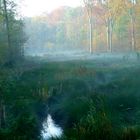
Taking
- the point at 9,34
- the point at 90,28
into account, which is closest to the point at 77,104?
the point at 9,34

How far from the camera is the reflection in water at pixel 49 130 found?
11.6 metres

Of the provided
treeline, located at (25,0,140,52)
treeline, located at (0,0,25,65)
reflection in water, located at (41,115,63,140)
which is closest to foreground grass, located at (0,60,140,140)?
reflection in water, located at (41,115,63,140)

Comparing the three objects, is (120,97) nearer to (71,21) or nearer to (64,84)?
(64,84)

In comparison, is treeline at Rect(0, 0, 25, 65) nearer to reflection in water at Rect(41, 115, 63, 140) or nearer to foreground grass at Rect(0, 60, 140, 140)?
foreground grass at Rect(0, 60, 140, 140)

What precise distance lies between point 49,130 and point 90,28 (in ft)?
146

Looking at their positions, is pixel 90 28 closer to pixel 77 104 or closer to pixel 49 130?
pixel 77 104

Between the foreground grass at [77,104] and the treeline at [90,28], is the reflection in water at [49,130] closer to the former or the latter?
the foreground grass at [77,104]

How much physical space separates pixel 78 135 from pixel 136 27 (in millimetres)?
50797

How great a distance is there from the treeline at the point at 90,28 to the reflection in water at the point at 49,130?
39.1 metres

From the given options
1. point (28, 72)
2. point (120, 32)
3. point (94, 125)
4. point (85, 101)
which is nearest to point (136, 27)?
point (120, 32)

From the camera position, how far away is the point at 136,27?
58.8 meters

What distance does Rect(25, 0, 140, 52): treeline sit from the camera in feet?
178

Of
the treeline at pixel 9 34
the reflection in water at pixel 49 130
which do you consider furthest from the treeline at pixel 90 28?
the reflection in water at pixel 49 130

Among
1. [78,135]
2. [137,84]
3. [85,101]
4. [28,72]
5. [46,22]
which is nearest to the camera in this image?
[78,135]
